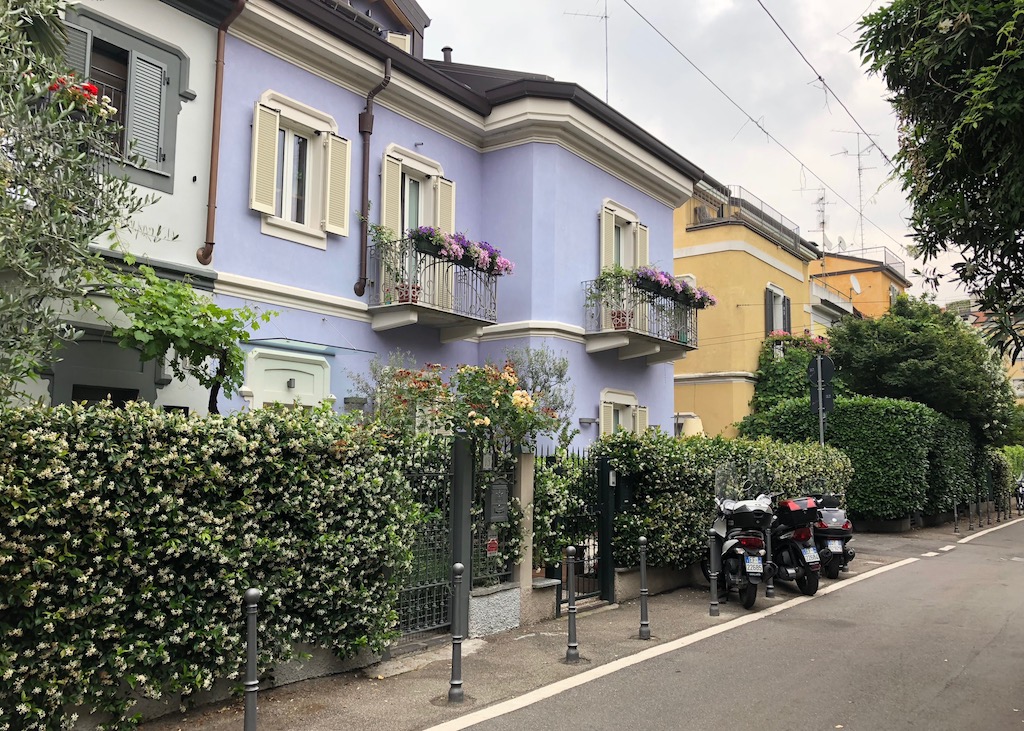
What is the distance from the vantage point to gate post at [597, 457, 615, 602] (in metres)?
10.7

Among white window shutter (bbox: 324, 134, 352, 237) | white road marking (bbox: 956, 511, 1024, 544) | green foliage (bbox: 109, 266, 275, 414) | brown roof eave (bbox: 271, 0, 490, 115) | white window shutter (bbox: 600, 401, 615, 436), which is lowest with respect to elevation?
white road marking (bbox: 956, 511, 1024, 544)

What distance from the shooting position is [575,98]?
1588cm

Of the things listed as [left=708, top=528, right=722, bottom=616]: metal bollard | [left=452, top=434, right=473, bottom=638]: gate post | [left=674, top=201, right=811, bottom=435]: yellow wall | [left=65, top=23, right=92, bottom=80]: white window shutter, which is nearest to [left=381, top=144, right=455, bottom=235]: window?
[left=65, top=23, right=92, bottom=80]: white window shutter

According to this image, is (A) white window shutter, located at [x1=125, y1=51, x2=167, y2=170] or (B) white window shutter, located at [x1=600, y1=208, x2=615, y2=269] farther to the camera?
(B) white window shutter, located at [x1=600, y1=208, x2=615, y2=269]

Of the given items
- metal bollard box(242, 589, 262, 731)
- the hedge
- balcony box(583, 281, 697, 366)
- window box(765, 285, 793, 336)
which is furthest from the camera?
window box(765, 285, 793, 336)

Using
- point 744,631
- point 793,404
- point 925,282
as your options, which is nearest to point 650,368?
point 793,404

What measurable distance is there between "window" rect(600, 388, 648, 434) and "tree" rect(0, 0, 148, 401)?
11498 mm

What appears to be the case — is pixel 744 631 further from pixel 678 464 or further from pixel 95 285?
pixel 95 285

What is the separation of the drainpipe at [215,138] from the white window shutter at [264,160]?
60 cm

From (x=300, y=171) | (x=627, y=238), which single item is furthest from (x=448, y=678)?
(x=627, y=238)

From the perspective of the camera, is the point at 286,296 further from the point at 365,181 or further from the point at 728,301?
the point at 728,301

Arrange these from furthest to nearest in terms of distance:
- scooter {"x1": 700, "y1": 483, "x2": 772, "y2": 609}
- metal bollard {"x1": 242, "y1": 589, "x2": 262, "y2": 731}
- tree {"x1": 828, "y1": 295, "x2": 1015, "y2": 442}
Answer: tree {"x1": 828, "y1": 295, "x2": 1015, "y2": 442}
scooter {"x1": 700, "y1": 483, "x2": 772, "y2": 609}
metal bollard {"x1": 242, "y1": 589, "x2": 262, "y2": 731}

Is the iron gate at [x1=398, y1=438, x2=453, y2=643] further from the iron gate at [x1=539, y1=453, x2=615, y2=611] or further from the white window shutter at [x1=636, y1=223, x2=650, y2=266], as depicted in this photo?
the white window shutter at [x1=636, y1=223, x2=650, y2=266]

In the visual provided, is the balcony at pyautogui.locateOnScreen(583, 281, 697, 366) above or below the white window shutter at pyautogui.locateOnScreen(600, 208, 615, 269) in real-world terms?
below
